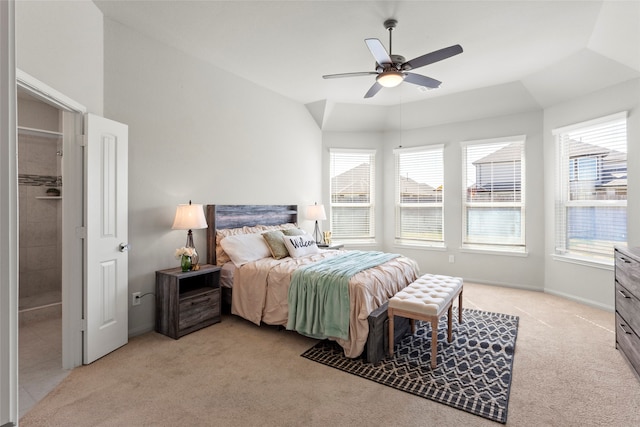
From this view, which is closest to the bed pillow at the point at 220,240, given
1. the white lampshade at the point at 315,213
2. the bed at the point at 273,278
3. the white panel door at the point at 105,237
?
the bed at the point at 273,278

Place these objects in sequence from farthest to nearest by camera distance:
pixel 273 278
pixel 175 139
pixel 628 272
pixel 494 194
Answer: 1. pixel 494 194
2. pixel 175 139
3. pixel 273 278
4. pixel 628 272

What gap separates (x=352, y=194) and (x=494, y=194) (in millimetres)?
2437

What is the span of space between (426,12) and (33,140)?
15.8 feet

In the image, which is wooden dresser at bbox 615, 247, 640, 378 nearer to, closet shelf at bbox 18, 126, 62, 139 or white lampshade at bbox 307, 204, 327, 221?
white lampshade at bbox 307, 204, 327, 221

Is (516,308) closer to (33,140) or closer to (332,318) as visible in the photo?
(332,318)

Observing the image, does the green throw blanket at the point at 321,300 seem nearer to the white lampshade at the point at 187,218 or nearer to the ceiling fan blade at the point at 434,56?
the white lampshade at the point at 187,218

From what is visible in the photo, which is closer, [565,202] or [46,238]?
[46,238]

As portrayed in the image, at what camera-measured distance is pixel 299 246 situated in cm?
398

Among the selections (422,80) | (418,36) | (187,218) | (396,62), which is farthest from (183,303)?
(418,36)

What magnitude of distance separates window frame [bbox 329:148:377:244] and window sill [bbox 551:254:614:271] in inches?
114

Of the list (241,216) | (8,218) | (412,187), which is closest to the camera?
(8,218)

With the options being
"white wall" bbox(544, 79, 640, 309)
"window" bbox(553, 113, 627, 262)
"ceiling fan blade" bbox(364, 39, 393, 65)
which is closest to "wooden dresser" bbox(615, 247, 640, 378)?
"white wall" bbox(544, 79, 640, 309)

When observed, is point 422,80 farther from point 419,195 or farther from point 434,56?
point 419,195

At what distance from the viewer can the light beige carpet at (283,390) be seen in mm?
1938
